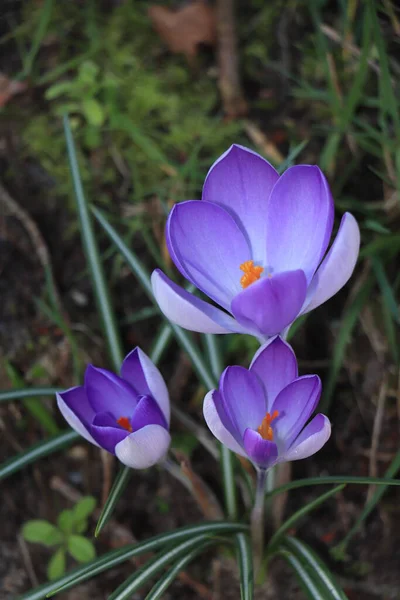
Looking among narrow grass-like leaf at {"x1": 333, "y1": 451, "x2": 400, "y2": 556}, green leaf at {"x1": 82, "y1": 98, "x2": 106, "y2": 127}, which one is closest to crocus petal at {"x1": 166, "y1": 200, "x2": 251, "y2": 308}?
narrow grass-like leaf at {"x1": 333, "y1": 451, "x2": 400, "y2": 556}

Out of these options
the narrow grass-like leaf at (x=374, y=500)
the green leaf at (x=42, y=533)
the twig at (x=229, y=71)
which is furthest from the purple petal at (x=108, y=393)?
the twig at (x=229, y=71)

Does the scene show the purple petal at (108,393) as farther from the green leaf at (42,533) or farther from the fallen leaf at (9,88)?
the fallen leaf at (9,88)

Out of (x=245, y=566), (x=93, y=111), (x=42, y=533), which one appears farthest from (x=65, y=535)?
(x=93, y=111)

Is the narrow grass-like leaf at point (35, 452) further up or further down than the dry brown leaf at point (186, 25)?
further down

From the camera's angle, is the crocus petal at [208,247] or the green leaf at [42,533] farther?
the green leaf at [42,533]

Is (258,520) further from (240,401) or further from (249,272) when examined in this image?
(249,272)

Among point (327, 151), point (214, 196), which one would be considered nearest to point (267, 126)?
point (327, 151)

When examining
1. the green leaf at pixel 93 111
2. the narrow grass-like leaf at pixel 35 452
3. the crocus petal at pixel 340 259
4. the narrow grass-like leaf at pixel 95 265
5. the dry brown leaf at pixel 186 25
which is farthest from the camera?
the dry brown leaf at pixel 186 25
